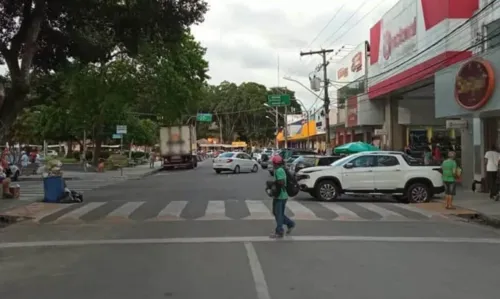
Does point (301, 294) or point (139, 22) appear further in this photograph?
point (139, 22)

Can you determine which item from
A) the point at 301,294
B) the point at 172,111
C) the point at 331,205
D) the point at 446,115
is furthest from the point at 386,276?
the point at 172,111

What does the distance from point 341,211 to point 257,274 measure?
9.29 meters

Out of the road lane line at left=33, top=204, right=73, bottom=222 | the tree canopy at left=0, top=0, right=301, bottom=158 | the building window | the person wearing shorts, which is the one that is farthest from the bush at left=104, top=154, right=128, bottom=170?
the person wearing shorts

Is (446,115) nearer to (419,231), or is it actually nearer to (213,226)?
(419,231)

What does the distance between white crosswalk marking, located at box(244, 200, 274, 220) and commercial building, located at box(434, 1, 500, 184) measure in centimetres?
855

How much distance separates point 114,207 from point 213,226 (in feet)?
19.0

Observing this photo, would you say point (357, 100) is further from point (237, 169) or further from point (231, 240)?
point (231, 240)

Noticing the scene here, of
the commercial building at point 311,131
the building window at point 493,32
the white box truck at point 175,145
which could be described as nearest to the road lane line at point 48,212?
the building window at point 493,32

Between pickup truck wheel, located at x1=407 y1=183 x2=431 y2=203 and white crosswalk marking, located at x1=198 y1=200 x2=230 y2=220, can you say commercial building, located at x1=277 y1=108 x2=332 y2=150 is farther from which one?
white crosswalk marking, located at x1=198 y1=200 x2=230 y2=220

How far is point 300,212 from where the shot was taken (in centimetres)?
1683

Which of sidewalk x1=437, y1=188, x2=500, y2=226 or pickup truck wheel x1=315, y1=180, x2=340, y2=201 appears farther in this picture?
pickup truck wheel x1=315, y1=180, x2=340, y2=201

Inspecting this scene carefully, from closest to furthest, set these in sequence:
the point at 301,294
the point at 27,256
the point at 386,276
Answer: the point at 301,294, the point at 386,276, the point at 27,256

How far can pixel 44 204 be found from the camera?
65.0ft

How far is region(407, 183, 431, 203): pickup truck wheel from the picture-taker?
20.7 metres
